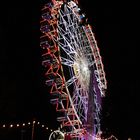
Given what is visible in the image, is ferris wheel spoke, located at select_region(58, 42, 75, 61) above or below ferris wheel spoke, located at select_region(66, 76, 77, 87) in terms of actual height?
above

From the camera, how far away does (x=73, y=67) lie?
68.5ft

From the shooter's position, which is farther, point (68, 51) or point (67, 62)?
point (68, 51)

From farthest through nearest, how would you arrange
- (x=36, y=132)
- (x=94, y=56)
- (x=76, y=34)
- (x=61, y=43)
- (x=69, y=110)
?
(x=36, y=132) < (x=94, y=56) < (x=76, y=34) < (x=61, y=43) < (x=69, y=110)

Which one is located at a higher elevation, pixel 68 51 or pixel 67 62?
pixel 68 51

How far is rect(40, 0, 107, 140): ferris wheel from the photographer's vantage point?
1848 centimetres

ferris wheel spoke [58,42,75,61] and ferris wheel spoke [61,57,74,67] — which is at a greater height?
ferris wheel spoke [58,42,75,61]

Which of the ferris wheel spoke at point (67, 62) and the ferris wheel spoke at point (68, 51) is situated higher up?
the ferris wheel spoke at point (68, 51)

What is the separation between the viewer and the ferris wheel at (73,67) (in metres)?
18.5

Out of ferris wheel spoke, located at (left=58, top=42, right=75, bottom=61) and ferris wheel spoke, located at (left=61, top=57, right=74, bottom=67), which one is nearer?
ferris wheel spoke, located at (left=61, top=57, right=74, bottom=67)

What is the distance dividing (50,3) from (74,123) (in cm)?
684

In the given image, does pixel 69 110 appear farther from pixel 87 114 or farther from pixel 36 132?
pixel 36 132

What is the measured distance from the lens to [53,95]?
736 inches

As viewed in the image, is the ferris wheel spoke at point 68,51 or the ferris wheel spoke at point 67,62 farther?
the ferris wheel spoke at point 68,51

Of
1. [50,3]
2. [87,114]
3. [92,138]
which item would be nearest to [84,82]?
[87,114]
